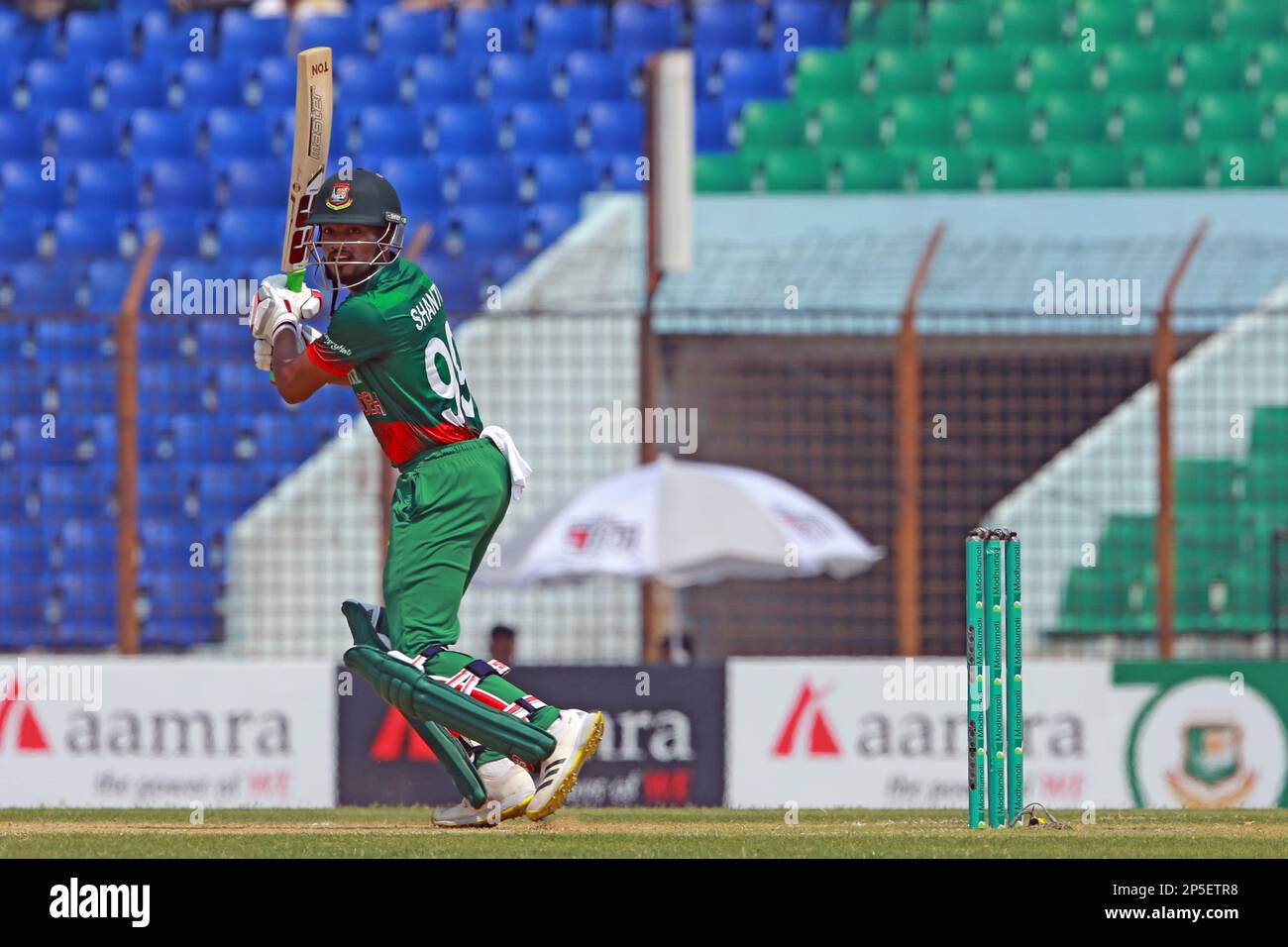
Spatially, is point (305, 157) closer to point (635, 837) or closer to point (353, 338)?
point (353, 338)

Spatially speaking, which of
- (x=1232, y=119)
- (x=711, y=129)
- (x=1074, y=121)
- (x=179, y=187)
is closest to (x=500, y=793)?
(x=1074, y=121)

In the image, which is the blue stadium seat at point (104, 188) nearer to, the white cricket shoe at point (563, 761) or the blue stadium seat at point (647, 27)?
the blue stadium seat at point (647, 27)

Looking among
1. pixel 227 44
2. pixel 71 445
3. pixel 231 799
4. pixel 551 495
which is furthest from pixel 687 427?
pixel 227 44

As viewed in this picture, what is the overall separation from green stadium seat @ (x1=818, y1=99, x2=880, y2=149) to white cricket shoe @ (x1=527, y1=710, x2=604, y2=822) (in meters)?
13.4

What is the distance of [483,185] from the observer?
2172 centimetres

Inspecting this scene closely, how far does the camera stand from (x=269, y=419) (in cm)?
1936

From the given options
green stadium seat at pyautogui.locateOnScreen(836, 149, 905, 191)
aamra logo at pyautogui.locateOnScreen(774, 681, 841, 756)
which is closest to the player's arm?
aamra logo at pyautogui.locateOnScreen(774, 681, 841, 756)

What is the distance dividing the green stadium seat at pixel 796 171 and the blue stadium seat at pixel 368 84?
398cm

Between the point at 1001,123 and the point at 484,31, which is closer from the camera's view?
the point at 1001,123

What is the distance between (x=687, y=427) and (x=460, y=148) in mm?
6866

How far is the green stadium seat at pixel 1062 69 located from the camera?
21.2 m

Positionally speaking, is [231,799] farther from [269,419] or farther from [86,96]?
[86,96]

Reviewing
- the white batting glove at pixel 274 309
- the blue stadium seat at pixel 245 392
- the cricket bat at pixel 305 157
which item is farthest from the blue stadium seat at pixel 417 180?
the white batting glove at pixel 274 309

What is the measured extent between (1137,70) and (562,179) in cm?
528
